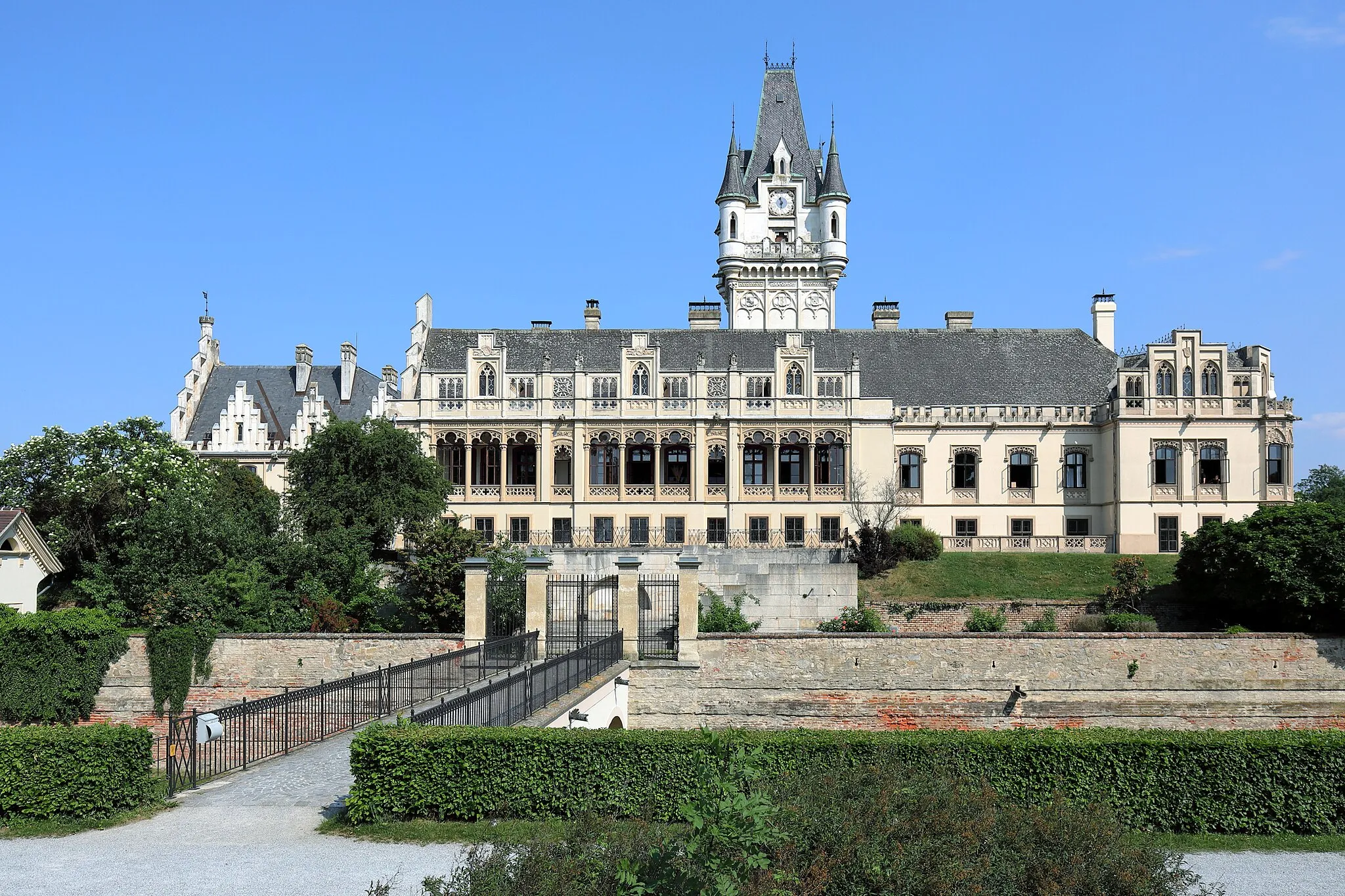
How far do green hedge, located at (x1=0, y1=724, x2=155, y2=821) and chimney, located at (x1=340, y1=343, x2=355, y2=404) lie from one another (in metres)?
48.6

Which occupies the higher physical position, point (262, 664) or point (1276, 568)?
point (1276, 568)

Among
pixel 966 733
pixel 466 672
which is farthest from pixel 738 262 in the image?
pixel 966 733

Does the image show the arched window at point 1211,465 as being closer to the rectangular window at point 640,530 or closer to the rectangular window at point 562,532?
the rectangular window at point 640,530

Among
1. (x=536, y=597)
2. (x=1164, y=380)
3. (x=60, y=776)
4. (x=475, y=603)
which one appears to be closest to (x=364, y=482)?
(x=536, y=597)

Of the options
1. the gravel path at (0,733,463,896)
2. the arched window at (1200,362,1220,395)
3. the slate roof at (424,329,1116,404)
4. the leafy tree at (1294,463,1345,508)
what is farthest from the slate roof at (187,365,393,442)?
the leafy tree at (1294,463,1345,508)

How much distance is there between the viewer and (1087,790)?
58.9 ft

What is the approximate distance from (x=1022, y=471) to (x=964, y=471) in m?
2.70

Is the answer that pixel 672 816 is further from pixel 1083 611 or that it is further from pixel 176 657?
pixel 1083 611

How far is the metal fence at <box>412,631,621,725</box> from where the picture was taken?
19016mm

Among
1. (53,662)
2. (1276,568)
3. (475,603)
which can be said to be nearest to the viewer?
(53,662)

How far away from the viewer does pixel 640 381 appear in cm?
5369

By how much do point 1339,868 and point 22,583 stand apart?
38.6m

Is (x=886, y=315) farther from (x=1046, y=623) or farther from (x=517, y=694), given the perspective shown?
(x=517, y=694)

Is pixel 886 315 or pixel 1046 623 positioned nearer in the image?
pixel 1046 623
